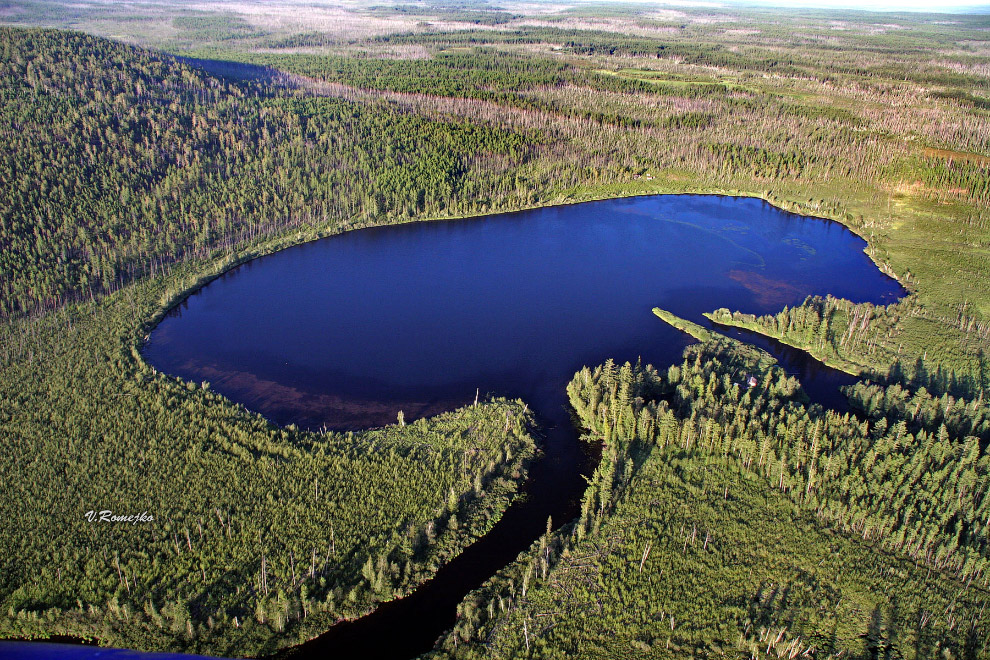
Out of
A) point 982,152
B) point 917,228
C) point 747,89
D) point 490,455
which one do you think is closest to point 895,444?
point 490,455

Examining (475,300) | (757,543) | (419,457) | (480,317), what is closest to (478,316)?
(480,317)

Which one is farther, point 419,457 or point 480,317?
point 480,317

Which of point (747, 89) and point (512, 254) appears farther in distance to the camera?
point (747, 89)

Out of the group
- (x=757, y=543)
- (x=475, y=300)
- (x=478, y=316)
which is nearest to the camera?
(x=757, y=543)

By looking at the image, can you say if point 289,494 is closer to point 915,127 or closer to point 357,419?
point 357,419

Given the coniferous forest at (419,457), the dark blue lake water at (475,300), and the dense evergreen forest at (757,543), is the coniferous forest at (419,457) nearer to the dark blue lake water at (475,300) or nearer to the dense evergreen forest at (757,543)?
the dense evergreen forest at (757,543)

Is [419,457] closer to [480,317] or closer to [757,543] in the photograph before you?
[757,543]

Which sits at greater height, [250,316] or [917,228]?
[917,228]

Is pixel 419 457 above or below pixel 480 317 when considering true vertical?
below
